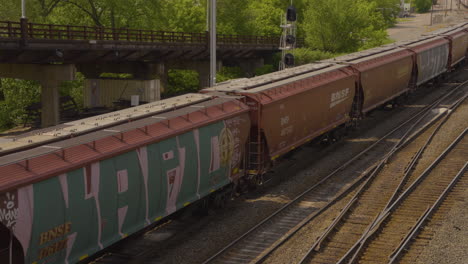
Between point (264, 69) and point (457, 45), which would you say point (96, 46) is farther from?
point (457, 45)

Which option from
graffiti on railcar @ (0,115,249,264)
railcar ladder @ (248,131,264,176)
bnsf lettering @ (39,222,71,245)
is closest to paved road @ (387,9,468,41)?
railcar ladder @ (248,131,264,176)

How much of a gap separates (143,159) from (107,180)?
1638 millimetres

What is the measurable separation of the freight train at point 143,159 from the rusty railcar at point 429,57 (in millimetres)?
15751

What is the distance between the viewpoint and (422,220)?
67.0ft

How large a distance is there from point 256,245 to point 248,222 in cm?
208

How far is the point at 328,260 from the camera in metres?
17.8

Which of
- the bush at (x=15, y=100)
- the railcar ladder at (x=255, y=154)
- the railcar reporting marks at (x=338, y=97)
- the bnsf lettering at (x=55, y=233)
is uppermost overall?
the railcar reporting marks at (x=338, y=97)

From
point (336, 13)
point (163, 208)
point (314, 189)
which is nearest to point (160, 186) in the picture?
point (163, 208)

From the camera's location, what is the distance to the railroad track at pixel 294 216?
A: 18.3 meters

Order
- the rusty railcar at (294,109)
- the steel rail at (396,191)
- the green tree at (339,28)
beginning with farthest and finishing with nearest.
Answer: the green tree at (339,28), the rusty railcar at (294,109), the steel rail at (396,191)

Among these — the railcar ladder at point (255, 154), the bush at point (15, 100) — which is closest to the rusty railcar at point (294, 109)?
the railcar ladder at point (255, 154)

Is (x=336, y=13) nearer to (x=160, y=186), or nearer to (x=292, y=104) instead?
(x=292, y=104)

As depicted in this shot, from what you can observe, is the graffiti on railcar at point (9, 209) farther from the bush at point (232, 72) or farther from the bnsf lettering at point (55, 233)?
the bush at point (232, 72)

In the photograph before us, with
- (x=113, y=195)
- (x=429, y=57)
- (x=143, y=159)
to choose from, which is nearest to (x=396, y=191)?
(x=143, y=159)
